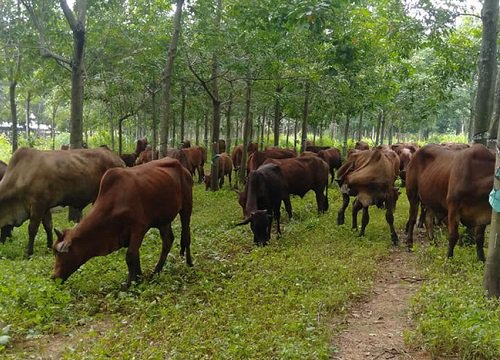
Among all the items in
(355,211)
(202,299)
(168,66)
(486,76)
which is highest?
(168,66)

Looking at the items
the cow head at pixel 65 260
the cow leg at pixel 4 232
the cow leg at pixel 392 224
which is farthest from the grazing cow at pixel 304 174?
the cow head at pixel 65 260

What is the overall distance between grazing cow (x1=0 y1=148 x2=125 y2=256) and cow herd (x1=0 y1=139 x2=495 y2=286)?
0.02 metres

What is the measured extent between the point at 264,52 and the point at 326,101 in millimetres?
4538

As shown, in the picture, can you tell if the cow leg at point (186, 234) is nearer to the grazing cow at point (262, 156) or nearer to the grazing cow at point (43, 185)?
the grazing cow at point (43, 185)

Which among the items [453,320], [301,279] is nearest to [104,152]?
[301,279]

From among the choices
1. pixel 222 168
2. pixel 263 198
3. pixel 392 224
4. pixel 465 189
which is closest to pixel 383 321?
pixel 465 189

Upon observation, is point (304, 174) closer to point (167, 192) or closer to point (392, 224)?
point (392, 224)

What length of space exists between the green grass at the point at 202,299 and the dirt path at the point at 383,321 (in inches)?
7.0

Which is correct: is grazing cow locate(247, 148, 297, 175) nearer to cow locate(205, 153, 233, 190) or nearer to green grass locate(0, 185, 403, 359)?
cow locate(205, 153, 233, 190)

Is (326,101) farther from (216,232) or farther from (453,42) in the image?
(216,232)

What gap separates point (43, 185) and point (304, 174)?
20.5ft

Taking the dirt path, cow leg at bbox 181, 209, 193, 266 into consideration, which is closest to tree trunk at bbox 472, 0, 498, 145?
the dirt path

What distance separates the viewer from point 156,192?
760 cm

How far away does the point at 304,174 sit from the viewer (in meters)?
12.9
